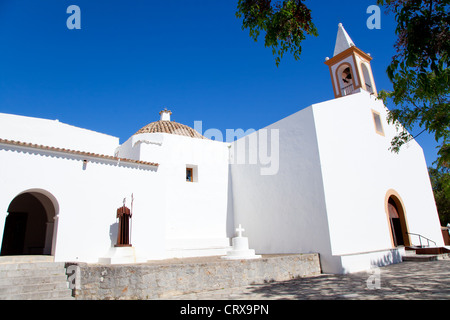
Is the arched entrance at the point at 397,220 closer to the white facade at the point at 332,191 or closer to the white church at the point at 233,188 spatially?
the white church at the point at 233,188

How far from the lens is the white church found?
8438mm

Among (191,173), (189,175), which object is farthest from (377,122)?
(189,175)

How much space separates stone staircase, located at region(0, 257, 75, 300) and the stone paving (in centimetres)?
255

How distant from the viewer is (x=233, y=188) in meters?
13.2

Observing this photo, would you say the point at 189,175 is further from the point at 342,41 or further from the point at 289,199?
the point at 342,41

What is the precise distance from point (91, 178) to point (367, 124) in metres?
10.8

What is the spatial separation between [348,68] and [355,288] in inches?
420

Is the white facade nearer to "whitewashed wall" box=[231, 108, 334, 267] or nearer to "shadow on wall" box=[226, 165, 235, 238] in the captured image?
"whitewashed wall" box=[231, 108, 334, 267]

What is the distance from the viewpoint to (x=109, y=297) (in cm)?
601

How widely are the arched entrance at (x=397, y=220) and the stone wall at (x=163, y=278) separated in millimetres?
6972
